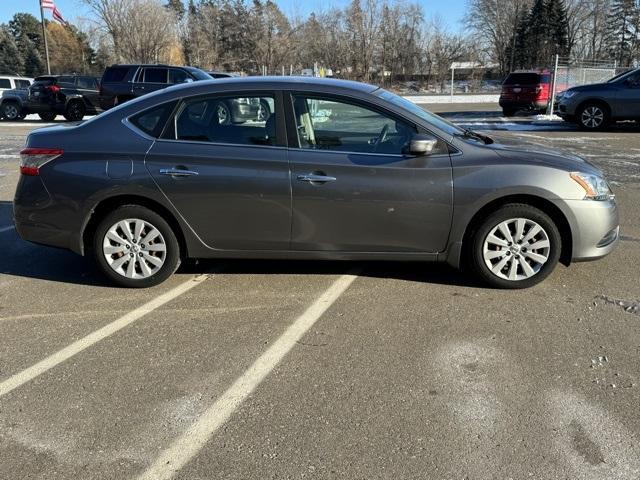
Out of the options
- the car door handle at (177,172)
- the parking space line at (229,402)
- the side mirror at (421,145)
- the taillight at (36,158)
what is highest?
the side mirror at (421,145)

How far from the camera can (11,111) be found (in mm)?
23234

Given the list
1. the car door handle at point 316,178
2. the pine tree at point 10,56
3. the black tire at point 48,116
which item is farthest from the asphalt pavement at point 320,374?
the pine tree at point 10,56

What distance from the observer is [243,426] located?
2846 millimetres

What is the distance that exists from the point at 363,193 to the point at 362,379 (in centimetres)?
156

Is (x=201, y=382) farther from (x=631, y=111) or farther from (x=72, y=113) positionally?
(x=72, y=113)

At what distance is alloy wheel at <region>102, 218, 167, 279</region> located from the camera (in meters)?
4.56

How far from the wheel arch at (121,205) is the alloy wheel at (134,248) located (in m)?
0.13

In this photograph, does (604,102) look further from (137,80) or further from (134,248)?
(134,248)

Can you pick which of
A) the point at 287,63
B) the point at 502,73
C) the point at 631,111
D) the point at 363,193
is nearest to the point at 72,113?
the point at 631,111

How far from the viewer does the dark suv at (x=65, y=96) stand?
68.4ft

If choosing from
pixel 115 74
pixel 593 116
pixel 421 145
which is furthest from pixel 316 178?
pixel 115 74

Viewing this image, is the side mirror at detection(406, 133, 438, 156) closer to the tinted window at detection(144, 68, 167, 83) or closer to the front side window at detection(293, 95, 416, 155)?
the front side window at detection(293, 95, 416, 155)

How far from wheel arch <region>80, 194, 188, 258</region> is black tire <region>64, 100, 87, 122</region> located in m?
18.5

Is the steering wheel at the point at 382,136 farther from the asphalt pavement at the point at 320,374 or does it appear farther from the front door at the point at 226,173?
the asphalt pavement at the point at 320,374
